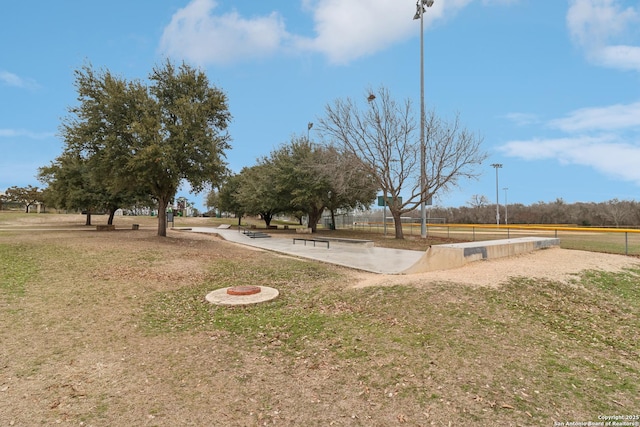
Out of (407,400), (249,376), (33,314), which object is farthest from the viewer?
(33,314)

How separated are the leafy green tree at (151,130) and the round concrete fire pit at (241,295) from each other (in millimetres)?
10605

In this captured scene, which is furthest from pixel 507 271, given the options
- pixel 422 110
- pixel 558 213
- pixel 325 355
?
pixel 558 213

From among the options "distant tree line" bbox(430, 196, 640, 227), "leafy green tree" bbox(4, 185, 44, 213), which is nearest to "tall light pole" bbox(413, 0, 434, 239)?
"distant tree line" bbox(430, 196, 640, 227)

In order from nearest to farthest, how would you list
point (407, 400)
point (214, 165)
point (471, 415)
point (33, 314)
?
point (471, 415) < point (407, 400) < point (33, 314) < point (214, 165)

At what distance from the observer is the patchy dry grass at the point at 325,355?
3379 millimetres

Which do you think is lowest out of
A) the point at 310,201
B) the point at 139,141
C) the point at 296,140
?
the point at 310,201

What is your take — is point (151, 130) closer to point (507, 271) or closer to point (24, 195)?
point (507, 271)

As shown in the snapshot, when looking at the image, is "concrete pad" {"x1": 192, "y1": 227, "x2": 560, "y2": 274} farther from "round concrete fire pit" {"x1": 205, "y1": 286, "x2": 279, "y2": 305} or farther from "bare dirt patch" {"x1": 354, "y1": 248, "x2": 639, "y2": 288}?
"round concrete fire pit" {"x1": 205, "y1": 286, "x2": 279, "y2": 305}

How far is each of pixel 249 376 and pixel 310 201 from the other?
2342 centimetres

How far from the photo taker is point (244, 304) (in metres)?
7.00

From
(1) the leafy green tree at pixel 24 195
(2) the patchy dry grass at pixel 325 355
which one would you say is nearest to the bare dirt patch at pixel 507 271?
(2) the patchy dry grass at pixel 325 355

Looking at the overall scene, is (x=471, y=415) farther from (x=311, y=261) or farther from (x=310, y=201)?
(x=310, y=201)

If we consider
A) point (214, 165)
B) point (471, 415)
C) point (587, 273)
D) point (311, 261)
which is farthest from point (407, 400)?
point (214, 165)

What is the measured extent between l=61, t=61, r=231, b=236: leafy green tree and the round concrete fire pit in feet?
34.8
